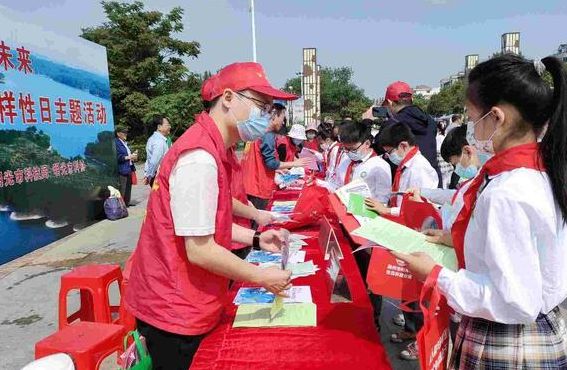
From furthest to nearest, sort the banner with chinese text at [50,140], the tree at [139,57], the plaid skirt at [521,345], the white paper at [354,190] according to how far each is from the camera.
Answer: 1. the tree at [139,57]
2. the banner with chinese text at [50,140]
3. the white paper at [354,190]
4. the plaid skirt at [521,345]

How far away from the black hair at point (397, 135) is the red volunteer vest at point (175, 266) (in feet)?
6.07

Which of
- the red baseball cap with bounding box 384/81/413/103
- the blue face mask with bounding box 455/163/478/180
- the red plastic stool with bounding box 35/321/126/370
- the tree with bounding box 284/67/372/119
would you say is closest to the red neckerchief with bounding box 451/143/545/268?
the blue face mask with bounding box 455/163/478/180

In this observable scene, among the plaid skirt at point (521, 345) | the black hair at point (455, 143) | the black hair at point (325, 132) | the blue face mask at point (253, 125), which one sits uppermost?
the black hair at point (325, 132)

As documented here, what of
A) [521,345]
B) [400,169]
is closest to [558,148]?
[521,345]

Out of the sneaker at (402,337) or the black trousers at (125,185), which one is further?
the black trousers at (125,185)

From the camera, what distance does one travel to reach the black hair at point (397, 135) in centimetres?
292

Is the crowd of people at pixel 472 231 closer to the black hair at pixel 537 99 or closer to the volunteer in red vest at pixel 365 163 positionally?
the black hair at pixel 537 99

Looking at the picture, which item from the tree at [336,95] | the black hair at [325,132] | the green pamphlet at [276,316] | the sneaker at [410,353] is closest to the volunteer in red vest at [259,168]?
the sneaker at [410,353]

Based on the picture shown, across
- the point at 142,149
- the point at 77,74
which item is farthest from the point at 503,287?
the point at 142,149

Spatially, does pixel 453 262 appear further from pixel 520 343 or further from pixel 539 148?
pixel 539 148

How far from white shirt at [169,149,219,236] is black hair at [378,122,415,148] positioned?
1968 millimetres

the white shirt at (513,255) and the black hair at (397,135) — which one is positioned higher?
the black hair at (397,135)

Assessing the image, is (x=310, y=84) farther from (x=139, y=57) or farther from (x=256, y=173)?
(x=256, y=173)

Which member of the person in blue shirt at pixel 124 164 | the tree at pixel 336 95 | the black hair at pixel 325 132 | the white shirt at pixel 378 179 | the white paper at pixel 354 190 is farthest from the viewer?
the tree at pixel 336 95
